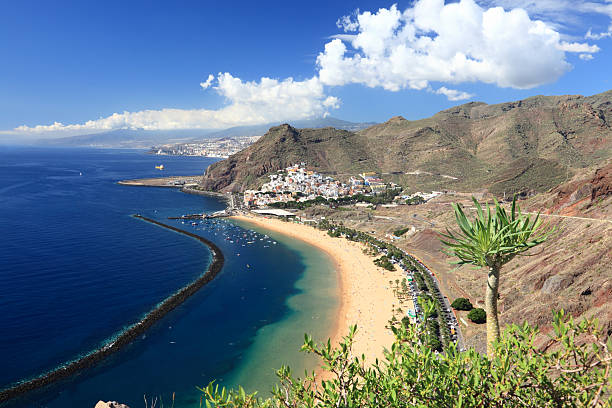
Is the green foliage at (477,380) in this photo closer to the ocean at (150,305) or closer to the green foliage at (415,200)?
the ocean at (150,305)

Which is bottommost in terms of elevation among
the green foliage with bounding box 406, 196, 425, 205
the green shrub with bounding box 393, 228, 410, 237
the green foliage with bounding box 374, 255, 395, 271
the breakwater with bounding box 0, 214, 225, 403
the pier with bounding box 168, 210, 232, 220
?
the breakwater with bounding box 0, 214, 225, 403

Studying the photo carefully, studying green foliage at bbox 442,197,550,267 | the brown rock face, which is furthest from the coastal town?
green foliage at bbox 442,197,550,267

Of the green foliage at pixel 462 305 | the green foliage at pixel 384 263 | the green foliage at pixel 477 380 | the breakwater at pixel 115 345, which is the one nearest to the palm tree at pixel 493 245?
the green foliage at pixel 477 380

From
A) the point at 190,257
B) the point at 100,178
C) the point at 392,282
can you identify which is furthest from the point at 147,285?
the point at 100,178

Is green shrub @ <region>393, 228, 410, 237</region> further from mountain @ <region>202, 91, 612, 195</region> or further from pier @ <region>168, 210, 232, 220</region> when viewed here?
pier @ <region>168, 210, 232, 220</region>

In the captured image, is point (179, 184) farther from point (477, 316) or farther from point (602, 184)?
point (602, 184)
